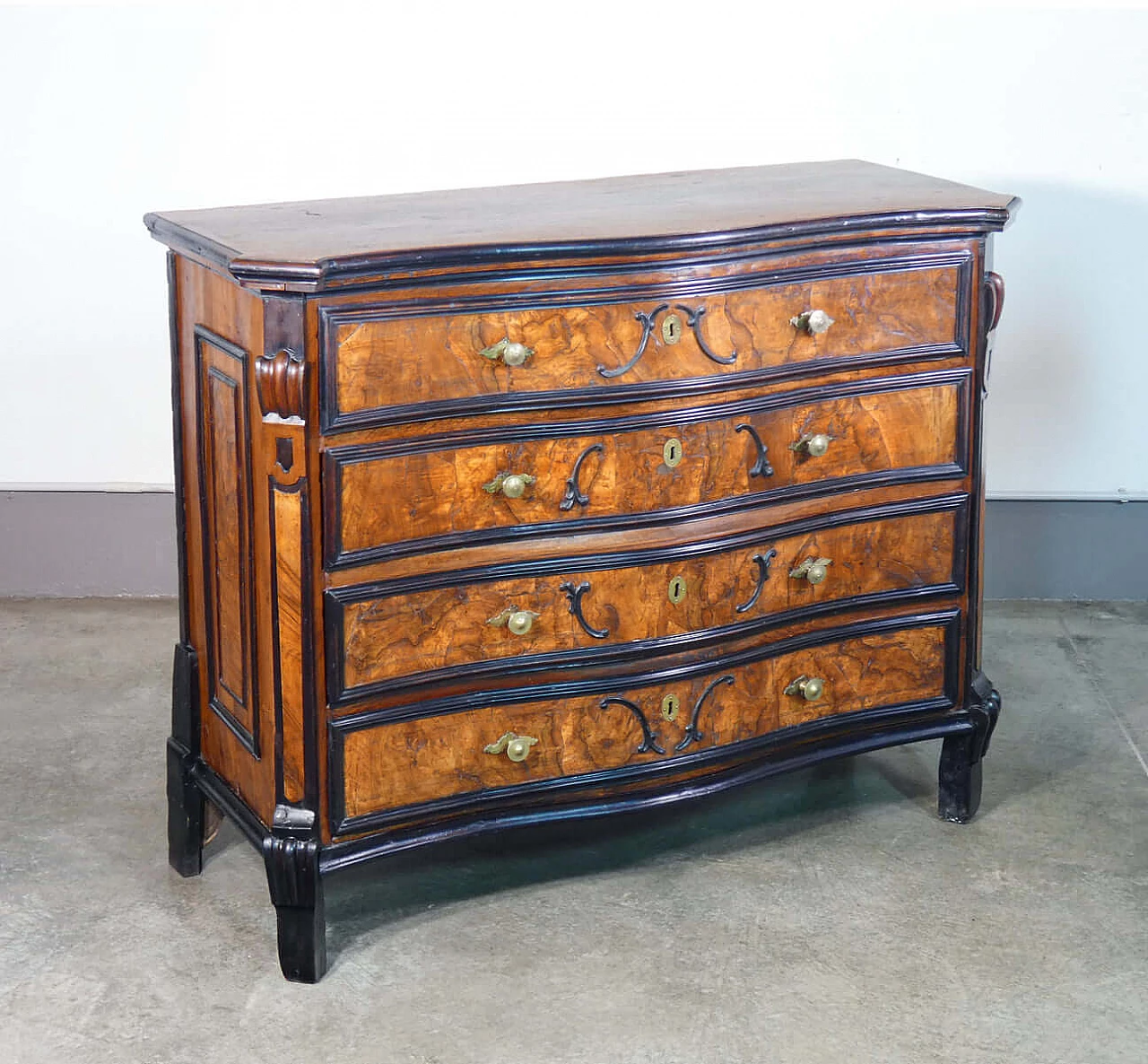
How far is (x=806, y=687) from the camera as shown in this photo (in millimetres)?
2945

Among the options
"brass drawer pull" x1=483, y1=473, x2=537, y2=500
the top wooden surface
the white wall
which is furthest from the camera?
the white wall

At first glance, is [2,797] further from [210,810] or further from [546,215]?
[546,215]

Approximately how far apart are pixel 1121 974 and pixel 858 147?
2175 mm

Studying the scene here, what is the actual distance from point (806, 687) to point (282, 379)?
1.13 meters

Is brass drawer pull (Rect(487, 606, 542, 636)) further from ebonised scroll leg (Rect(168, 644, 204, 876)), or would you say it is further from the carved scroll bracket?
ebonised scroll leg (Rect(168, 644, 204, 876))

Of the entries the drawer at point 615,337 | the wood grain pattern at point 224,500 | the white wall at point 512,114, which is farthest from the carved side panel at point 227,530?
the white wall at point 512,114

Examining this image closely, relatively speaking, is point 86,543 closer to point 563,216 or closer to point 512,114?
point 512,114

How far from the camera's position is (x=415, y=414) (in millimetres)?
2488

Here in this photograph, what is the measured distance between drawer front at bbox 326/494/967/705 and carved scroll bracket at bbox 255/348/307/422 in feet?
1.03

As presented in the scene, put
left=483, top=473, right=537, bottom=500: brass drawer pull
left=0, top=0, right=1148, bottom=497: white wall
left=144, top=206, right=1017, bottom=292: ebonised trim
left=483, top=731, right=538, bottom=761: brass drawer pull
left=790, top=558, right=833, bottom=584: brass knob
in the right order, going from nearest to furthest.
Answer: left=144, top=206, right=1017, bottom=292: ebonised trim < left=483, top=473, right=537, bottom=500: brass drawer pull < left=483, top=731, right=538, bottom=761: brass drawer pull < left=790, top=558, right=833, bottom=584: brass knob < left=0, top=0, right=1148, bottom=497: white wall

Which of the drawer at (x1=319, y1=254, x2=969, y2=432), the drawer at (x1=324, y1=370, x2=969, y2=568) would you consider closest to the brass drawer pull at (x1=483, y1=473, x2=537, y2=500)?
the drawer at (x1=324, y1=370, x2=969, y2=568)

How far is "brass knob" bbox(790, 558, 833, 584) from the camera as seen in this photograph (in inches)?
113

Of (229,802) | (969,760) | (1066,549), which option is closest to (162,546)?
(229,802)

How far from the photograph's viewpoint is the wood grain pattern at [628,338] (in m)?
2.45
